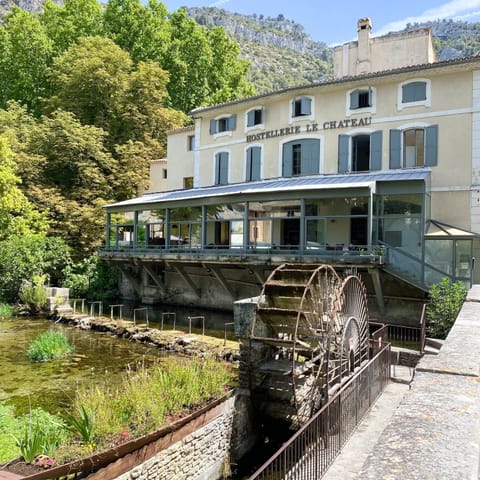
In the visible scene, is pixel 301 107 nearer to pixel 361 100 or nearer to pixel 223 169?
pixel 361 100

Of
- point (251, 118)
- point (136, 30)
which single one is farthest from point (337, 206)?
point (136, 30)

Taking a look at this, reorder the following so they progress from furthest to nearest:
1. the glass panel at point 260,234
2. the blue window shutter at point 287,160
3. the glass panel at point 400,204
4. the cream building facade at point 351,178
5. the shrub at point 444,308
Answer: the blue window shutter at point 287,160 → the glass panel at point 260,234 → the glass panel at point 400,204 → the cream building facade at point 351,178 → the shrub at point 444,308

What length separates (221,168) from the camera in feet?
79.9

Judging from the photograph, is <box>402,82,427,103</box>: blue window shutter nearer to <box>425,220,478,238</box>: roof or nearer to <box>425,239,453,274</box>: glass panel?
<box>425,220,478,238</box>: roof

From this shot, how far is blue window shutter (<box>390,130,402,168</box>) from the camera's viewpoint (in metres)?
18.3

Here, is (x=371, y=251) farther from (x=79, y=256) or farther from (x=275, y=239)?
(x=79, y=256)

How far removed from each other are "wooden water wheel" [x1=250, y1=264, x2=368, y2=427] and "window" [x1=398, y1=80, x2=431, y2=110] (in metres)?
10.7

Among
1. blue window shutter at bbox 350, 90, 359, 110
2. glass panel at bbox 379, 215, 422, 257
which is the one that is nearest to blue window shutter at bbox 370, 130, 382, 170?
blue window shutter at bbox 350, 90, 359, 110

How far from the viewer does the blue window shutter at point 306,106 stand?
2093 centimetres

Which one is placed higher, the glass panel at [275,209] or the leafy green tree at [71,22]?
the leafy green tree at [71,22]

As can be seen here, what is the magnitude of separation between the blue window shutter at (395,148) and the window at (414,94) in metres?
1.17

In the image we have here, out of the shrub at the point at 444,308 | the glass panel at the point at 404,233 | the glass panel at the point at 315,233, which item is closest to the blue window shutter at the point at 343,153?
the glass panel at the point at 315,233

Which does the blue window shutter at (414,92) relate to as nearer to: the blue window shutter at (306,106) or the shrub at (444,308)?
the blue window shutter at (306,106)

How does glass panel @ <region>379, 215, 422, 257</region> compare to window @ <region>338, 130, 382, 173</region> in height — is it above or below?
below
